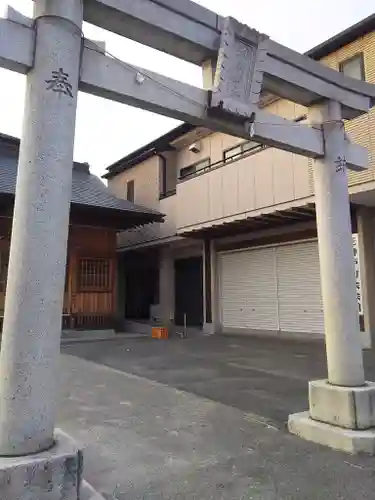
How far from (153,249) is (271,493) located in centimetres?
1551

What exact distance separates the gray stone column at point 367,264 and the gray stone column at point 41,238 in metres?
9.46

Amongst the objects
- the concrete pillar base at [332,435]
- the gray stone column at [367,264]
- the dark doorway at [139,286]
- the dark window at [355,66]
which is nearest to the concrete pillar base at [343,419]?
the concrete pillar base at [332,435]

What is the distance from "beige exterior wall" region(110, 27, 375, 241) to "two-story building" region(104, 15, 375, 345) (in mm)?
29

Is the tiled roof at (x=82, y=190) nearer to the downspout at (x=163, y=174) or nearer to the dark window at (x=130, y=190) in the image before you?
the downspout at (x=163, y=174)

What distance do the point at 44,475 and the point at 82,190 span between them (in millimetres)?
13369

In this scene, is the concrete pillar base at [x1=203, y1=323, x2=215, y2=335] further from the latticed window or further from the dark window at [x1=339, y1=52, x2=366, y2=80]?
the dark window at [x1=339, y1=52, x2=366, y2=80]

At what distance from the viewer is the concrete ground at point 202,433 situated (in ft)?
9.32

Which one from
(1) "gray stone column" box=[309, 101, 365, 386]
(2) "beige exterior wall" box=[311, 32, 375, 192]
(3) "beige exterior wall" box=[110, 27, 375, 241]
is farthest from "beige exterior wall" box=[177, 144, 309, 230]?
(1) "gray stone column" box=[309, 101, 365, 386]

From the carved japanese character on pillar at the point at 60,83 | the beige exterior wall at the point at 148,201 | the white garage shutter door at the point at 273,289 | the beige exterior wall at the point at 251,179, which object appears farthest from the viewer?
the beige exterior wall at the point at 148,201

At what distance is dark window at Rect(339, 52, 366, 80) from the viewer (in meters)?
9.42

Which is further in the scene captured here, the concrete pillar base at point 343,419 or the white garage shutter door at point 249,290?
the white garage shutter door at point 249,290

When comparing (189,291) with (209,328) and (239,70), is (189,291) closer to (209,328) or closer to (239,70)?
(209,328)

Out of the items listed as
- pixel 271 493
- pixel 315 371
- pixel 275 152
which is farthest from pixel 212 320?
pixel 271 493

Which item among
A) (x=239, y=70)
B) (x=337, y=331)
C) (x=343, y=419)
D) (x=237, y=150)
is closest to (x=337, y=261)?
(x=337, y=331)
